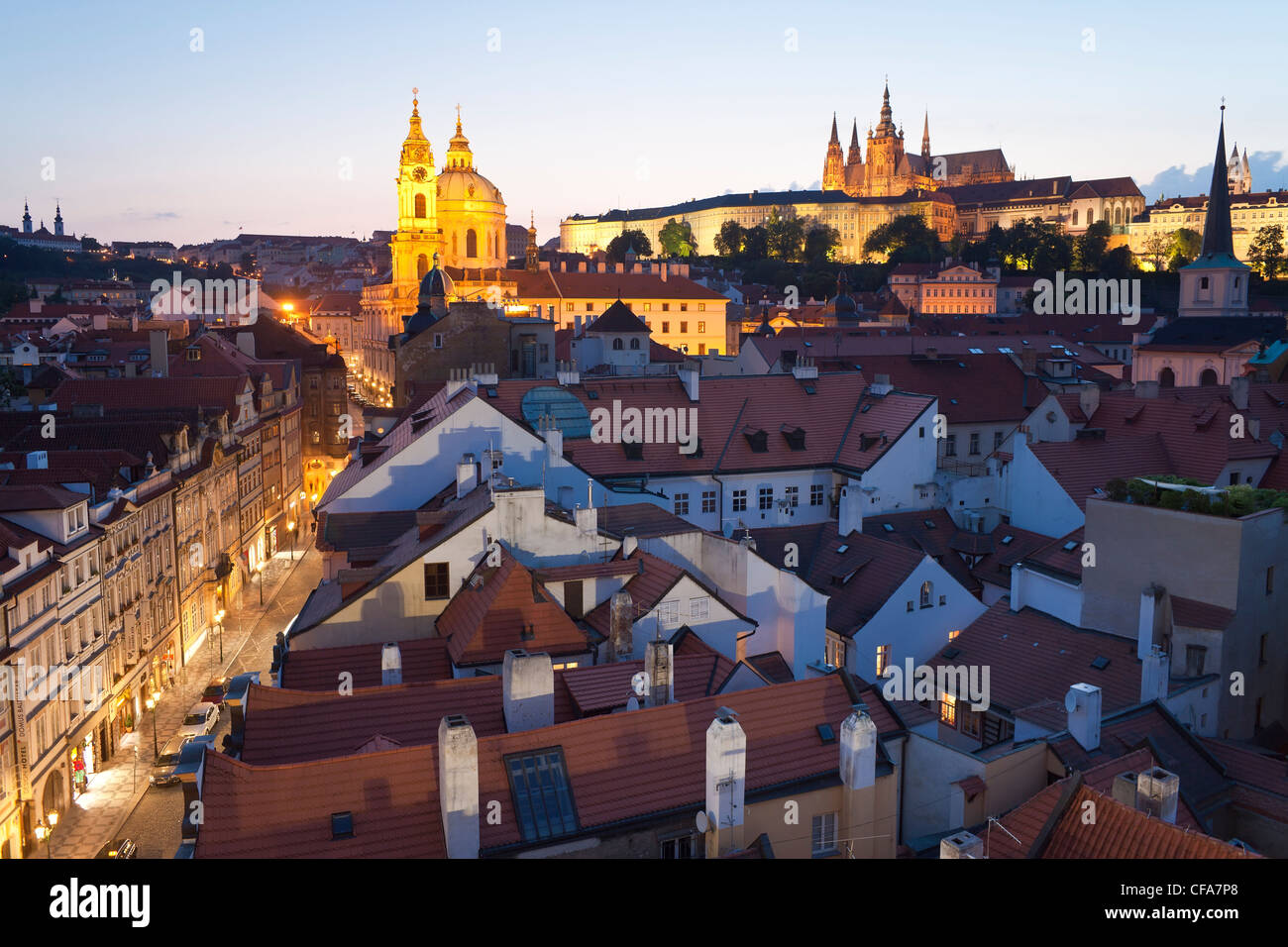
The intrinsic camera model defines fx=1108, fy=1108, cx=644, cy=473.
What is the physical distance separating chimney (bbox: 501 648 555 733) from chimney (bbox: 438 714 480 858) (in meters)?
3.21

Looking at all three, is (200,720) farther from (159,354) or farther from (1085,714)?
(159,354)

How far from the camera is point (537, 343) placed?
171ft

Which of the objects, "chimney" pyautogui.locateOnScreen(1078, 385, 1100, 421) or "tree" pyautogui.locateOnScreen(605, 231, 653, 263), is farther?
"tree" pyautogui.locateOnScreen(605, 231, 653, 263)

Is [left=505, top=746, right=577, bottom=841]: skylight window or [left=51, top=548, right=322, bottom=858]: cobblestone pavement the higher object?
[left=505, top=746, right=577, bottom=841]: skylight window

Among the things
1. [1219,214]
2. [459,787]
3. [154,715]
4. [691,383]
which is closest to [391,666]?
[459,787]

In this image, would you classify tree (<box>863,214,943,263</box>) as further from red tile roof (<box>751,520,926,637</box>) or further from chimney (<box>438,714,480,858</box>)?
chimney (<box>438,714,480,858</box>)

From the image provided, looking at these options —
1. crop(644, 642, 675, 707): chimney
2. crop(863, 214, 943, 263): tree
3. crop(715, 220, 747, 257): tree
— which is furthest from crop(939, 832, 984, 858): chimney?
crop(715, 220, 747, 257): tree

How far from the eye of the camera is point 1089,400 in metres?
41.8

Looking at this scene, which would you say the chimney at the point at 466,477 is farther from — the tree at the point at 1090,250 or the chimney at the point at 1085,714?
the tree at the point at 1090,250

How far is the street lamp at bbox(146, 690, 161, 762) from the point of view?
33.1 metres

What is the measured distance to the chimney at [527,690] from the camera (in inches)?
708
